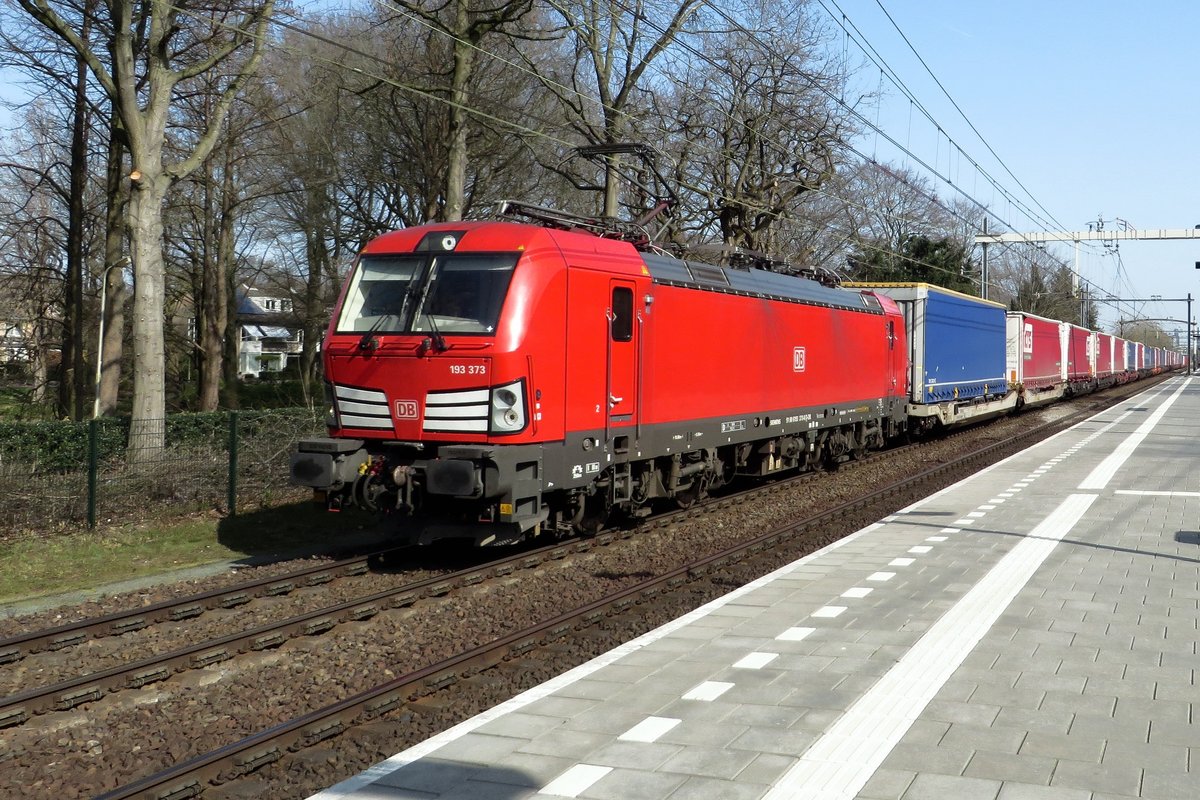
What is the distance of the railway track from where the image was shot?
225 inches

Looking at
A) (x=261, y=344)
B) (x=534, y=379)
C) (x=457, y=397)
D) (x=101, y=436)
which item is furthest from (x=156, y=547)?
(x=261, y=344)

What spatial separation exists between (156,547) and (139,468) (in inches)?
71.7

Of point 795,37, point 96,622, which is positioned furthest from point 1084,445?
point 96,622

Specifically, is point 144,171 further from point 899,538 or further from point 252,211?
point 252,211

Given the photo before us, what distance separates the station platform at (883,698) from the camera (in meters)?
4.90

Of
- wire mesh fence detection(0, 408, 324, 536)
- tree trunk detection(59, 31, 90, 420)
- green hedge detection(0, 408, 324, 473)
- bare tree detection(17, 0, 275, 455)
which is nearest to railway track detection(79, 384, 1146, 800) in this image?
wire mesh fence detection(0, 408, 324, 536)

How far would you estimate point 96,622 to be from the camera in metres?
8.59

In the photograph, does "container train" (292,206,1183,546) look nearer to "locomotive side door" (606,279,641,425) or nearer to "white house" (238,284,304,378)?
"locomotive side door" (606,279,641,425)

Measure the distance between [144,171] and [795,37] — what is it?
1883cm

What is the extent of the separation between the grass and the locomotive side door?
12.4 feet

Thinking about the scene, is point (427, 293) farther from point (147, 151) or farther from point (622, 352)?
point (147, 151)

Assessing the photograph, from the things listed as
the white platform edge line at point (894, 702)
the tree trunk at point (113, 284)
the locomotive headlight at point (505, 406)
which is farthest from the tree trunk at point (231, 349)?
the white platform edge line at point (894, 702)

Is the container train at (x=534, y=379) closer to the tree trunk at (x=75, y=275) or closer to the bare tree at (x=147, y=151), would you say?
the bare tree at (x=147, y=151)

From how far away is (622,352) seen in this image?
38.8 ft
